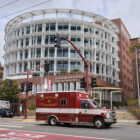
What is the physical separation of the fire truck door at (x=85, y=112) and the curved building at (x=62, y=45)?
40775 mm

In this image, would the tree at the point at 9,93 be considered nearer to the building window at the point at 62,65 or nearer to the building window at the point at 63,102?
the building window at the point at 62,65

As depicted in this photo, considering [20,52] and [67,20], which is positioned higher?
[67,20]

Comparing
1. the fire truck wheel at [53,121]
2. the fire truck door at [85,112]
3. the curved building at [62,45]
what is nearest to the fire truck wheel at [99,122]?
the fire truck door at [85,112]

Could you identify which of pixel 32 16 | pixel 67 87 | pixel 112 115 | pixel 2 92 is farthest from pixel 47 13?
pixel 112 115

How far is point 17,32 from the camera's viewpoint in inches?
2525

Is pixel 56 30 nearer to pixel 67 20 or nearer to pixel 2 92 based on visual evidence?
pixel 67 20

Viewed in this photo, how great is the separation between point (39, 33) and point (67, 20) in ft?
→ 28.7

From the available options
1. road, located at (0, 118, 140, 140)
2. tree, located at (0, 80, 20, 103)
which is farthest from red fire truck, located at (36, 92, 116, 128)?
tree, located at (0, 80, 20, 103)

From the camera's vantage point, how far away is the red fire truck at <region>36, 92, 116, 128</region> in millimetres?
15133

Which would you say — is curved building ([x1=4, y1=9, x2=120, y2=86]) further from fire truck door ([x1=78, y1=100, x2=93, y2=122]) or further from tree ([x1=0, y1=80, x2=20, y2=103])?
fire truck door ([x1=78, y1=100, x2=93, y2=122])

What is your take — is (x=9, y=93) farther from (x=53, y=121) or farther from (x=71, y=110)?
(x=71, y=110)

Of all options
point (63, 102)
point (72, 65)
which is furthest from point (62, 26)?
point (63, 102)

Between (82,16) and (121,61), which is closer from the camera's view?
(82,16)

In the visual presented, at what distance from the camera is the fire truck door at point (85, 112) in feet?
50.9
